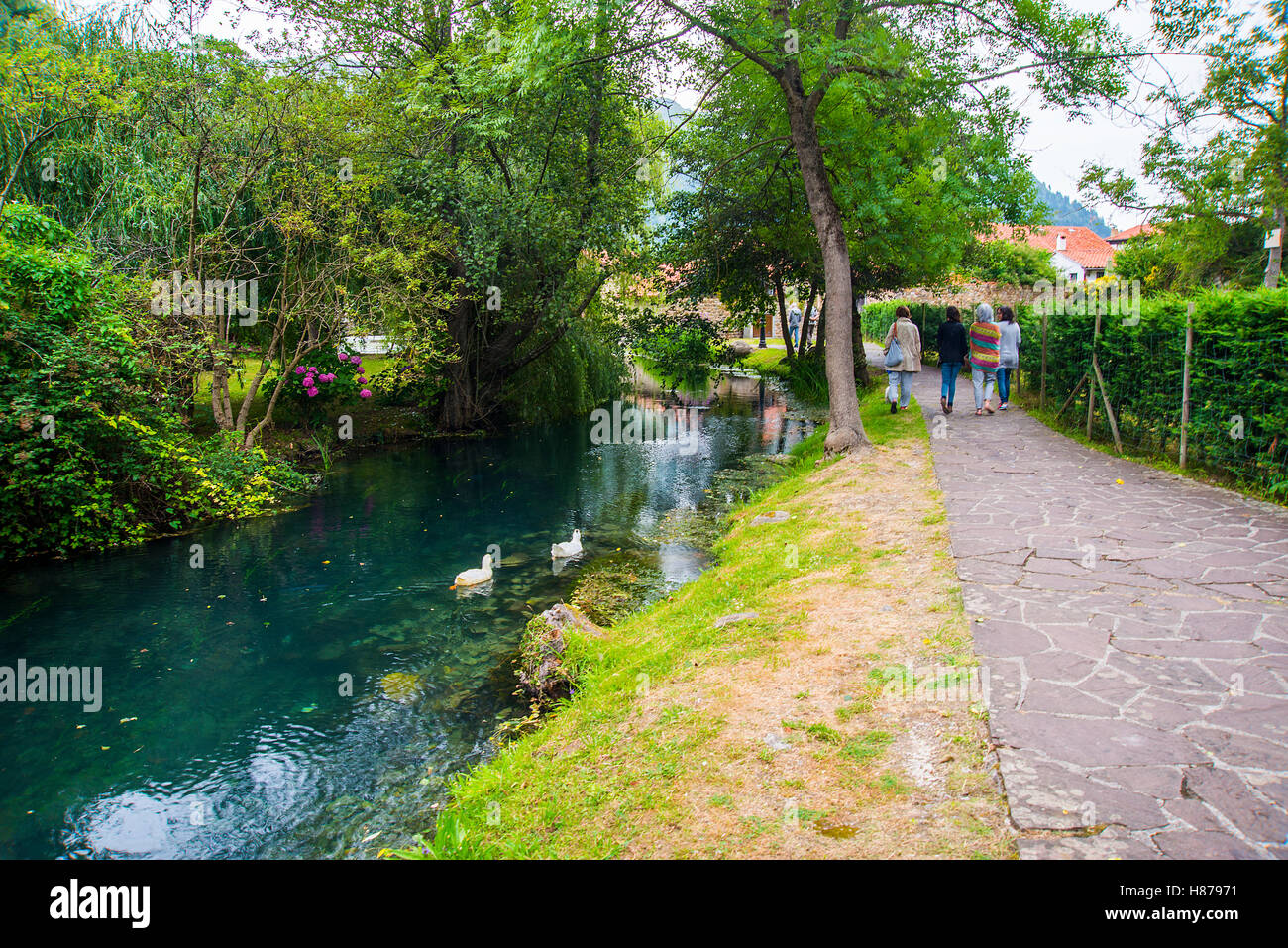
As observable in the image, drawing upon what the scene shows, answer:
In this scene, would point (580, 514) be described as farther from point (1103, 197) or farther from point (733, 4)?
point (1103, 197)

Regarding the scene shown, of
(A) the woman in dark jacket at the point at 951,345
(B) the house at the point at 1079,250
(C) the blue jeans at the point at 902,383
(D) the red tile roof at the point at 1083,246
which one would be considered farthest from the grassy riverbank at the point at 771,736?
(D) the red tile roof at the point at 1083,246

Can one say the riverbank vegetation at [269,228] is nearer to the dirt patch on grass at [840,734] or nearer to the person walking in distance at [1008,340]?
the person walking in distance at [1008,340]

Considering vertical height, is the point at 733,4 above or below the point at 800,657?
above

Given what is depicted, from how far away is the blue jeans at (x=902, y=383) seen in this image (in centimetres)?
1580

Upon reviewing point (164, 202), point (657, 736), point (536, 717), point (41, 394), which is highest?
point (164, 202)

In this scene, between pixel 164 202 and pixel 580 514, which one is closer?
pixel 580 514

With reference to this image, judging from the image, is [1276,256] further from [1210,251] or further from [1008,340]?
[1008,340]

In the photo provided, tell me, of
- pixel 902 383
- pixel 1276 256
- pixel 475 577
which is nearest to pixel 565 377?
pixel 902 383

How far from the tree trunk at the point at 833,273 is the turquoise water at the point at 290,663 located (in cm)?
276

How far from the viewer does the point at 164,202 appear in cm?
1445

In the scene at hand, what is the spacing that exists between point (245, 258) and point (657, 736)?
1319cm

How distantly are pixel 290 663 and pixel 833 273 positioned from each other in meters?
9.99

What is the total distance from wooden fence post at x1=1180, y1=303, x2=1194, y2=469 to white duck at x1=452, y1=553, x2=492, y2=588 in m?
8.97
